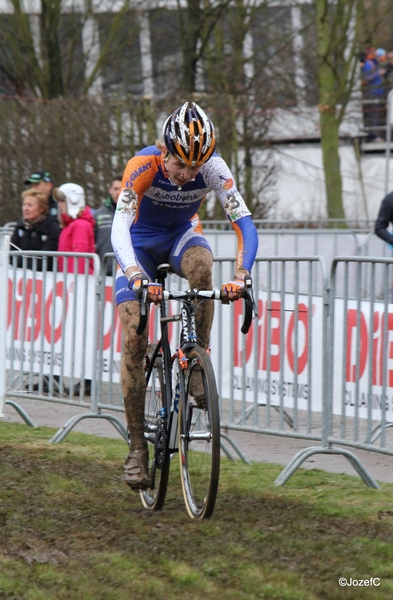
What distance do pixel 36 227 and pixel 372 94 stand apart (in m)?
15.3

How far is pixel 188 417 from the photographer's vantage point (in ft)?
18.0

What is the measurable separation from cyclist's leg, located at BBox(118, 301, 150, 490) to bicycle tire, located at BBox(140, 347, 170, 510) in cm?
6

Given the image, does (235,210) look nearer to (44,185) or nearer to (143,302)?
(143,302)

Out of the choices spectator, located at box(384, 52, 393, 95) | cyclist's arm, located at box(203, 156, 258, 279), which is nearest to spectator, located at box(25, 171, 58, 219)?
cyclist's arm, located at box(203, 156, 258, 279)

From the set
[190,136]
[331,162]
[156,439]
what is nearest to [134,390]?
[156,439]

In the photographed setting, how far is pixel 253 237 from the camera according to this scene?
570 cm

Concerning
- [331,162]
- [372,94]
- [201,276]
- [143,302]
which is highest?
[372,94]

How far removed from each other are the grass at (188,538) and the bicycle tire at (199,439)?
134 millimetres

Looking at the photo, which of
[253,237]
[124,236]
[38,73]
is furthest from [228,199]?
[38,73]

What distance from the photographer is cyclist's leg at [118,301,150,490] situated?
5891 mm

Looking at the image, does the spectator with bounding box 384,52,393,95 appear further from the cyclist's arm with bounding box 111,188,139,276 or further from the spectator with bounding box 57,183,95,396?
the cyclist's arm with bounding box 111,188,139,276

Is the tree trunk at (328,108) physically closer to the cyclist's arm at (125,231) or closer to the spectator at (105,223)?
the spectator at (105,223)

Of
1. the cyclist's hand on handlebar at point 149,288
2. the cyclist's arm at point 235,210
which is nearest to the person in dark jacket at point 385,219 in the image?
the cyclist's arm at point 235,210

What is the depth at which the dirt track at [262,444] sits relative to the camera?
7379 mm
